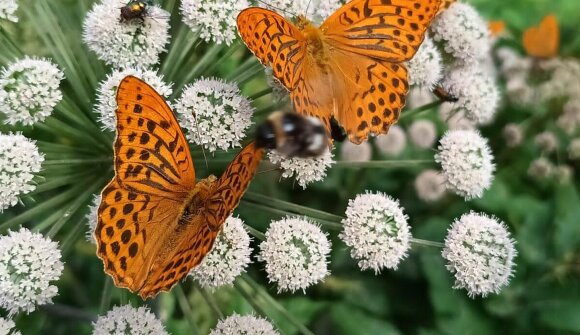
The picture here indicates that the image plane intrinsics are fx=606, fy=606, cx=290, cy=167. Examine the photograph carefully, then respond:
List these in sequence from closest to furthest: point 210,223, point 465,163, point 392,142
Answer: point 210,223, point 465,163, point 392,142

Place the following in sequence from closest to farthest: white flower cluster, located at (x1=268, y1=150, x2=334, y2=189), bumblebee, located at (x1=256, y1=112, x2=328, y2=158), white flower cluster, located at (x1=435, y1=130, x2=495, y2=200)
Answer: bumblebee, located at (x1=256, y1=112, x2=328, y2=158) < white flower cluster, located at (x1=268, y1=150, x2=334, y2=189) < white flower cluster, located at (x1=435, y1=130, x2=495, y2=200)

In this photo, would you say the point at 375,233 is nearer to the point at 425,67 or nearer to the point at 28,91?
the point at 425,67

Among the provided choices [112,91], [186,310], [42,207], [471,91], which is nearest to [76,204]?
[42,207]

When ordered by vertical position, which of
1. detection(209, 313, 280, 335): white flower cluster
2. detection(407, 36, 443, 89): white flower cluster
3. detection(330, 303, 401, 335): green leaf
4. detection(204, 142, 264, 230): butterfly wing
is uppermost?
detection(407, 36, 443, 89): white flower cluster

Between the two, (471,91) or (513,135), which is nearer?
(471,91)

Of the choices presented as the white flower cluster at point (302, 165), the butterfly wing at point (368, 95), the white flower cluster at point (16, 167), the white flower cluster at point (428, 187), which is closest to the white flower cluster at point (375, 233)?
the white flower cluster at point (302, 165)

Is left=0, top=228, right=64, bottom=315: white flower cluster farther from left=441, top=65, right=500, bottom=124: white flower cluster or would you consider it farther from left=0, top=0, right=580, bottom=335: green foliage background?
left=441, top=65, right=500, bottom=124: white flower cluster

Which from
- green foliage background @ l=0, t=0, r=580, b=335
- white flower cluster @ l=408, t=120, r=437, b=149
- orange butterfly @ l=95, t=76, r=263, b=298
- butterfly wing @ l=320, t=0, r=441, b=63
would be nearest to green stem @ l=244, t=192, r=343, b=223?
green foliage background @ l=0, t=0, r=580, b=335
